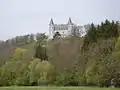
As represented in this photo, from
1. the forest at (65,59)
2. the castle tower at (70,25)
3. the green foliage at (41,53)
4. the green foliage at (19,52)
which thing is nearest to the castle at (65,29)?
the castle tower at (70,25)

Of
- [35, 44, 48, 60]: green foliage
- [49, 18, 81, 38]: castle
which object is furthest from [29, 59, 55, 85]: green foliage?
[49, 18, 81, 38]: castle

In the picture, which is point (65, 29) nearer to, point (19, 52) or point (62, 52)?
point (62, 52)

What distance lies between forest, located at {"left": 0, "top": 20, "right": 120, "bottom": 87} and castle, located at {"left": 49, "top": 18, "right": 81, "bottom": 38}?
5.2 inches

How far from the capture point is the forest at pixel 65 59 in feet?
18.0

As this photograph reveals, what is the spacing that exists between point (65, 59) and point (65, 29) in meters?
0.69

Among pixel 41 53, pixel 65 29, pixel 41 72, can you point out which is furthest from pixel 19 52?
pixel 65 29

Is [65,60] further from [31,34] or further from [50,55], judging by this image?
[31,34]

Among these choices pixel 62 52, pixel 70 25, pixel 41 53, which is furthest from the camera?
pixel 70 25

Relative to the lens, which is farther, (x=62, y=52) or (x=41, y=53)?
(x=41, y=53)

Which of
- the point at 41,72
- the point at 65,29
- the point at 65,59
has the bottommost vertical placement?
the point at 41,72

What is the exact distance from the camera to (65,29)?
6.21m

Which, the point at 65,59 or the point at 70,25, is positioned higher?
the point at 70,25

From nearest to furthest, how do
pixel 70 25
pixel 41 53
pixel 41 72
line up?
1. pixel 41 72
2. pixel 41 53
3. pixel 70 25

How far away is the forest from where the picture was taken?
5484 millimetres
